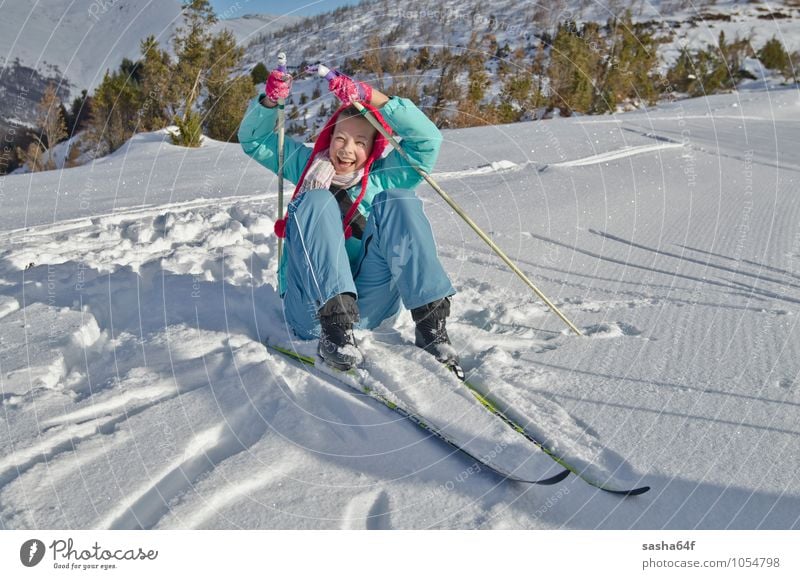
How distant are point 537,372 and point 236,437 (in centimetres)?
90

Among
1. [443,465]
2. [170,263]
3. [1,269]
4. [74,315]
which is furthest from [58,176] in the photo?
[443,465]

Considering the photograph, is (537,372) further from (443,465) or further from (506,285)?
(506,285)

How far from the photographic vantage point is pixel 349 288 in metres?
1.91

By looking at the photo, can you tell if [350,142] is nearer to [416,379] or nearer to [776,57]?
[416,379]

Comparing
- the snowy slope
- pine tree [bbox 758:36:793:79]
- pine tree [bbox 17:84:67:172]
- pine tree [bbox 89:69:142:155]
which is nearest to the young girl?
the snowy slope

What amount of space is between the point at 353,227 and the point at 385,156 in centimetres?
30

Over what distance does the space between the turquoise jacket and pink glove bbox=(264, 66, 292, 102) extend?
0.08 m

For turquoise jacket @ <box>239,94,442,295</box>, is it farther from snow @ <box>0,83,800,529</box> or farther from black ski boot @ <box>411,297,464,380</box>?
snow @ <box>0,83,800,529</box>

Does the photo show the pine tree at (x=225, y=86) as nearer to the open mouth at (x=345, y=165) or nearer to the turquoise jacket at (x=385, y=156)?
the turquoise jacket at (x=385, y=156)

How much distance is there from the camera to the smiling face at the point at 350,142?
2.18 meters

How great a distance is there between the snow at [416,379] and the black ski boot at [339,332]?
3.1 inches

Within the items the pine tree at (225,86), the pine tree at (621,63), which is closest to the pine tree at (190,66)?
the pine tree at (225,86)

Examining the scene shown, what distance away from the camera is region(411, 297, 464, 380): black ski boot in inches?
77.5

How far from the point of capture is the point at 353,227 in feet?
7.57
